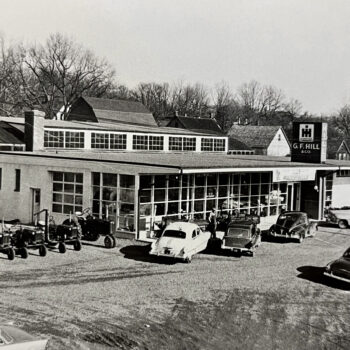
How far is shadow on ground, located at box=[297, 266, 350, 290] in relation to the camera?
64.1ft

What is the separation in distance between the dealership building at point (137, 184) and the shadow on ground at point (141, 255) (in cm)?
173

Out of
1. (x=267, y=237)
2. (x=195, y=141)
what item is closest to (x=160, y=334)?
(x=267, y=237)

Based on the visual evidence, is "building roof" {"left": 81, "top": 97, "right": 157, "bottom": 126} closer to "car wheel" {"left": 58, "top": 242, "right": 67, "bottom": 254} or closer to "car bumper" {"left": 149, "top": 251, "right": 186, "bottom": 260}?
"car wheel" {"left": 58, "top": 242, "right": 67, "bottom": 254}

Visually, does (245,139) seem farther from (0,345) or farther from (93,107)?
(0,345)

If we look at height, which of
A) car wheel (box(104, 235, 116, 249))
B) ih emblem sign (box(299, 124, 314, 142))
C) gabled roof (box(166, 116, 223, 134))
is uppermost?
gabled roof (box(166, 116, 223, 134))

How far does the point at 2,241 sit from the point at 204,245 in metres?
8.35

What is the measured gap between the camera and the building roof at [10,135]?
3688 centimetres

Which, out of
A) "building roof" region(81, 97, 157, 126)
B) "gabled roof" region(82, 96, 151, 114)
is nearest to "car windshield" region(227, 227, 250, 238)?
"building roof" region(81, 97, 157, 126)

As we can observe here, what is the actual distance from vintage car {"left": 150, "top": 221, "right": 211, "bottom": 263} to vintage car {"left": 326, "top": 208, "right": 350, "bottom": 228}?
41.9ft

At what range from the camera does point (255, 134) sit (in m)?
81.9

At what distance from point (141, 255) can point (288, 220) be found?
8.79 metres

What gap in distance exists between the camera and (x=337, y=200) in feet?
130

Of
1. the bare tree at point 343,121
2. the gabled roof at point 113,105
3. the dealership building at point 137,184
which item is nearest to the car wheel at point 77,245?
the dealership building at point 137,184

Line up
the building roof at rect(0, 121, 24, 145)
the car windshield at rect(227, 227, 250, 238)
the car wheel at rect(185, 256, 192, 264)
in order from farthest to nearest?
the building roof at rect(0, 121, 24, 145)
the car windshield at rect(227, 227, 250, 238)
the car wheel at rect(185, 256, 192, 264)
